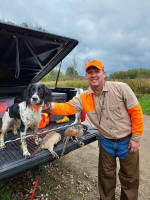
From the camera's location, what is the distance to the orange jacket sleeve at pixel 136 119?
2.07 meters

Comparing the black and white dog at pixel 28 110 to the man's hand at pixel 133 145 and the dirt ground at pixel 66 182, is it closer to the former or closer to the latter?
the dirt ground at pixel 66 182

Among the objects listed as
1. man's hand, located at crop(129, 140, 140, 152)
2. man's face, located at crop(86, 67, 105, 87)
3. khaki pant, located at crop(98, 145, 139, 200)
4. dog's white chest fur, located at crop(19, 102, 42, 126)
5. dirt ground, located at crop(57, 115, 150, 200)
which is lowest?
dirt ground, located at crop(57, 115, 150, 200)

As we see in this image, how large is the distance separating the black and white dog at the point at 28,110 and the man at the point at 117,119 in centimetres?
63

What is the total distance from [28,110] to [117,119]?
1302 mm

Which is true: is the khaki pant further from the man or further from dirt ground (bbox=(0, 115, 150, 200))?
dirt ground (bbox=(0, 115, 150, 200))

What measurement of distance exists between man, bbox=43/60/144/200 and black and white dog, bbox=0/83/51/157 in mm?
634

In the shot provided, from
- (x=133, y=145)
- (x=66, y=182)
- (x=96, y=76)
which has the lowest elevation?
(x=66, y=182)

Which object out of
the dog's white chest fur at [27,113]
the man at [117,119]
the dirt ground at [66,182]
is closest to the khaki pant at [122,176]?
the man at [117,119]

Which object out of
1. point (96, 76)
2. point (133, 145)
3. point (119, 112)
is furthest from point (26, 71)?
point (133, 145)

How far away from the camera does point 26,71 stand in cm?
405

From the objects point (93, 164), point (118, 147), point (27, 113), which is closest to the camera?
point (118, 147)

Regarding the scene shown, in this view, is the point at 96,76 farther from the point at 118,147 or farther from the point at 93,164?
the point at 93,164

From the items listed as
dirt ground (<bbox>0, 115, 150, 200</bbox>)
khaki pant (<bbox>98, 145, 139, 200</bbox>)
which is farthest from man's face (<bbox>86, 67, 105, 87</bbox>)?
dirt ground (<bbox>0, 115, 150, 200</bbox>)

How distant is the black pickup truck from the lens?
2.10m
